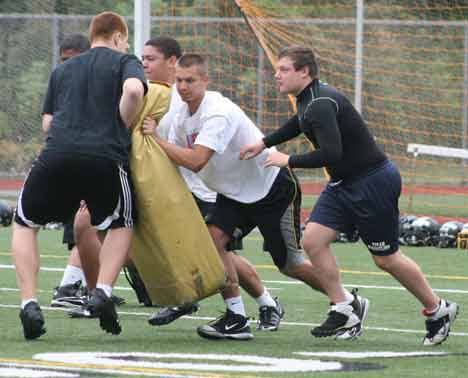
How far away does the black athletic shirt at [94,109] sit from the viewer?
8.09 m

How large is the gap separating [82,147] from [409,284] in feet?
6.44

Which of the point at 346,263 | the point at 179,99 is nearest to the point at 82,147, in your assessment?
the point at 179,99

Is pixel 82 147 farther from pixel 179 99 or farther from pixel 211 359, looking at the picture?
pixel 211 359

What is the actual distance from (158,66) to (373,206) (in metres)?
1.57

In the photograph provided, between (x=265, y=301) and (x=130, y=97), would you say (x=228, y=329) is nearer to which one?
(x=265, y=301)

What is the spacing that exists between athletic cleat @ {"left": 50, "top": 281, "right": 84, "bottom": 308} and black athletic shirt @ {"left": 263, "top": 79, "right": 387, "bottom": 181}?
2.37 metres

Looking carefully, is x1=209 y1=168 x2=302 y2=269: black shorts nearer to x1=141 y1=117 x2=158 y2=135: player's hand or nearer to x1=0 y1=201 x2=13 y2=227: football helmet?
x1=141 y1=117 x2=158 y2=135: player's hand

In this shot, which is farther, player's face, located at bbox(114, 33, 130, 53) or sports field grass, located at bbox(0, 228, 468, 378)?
player's face, located at bbox(114, 33, 130, 53)

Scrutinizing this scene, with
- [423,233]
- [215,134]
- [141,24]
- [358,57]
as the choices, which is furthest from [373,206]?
[358,57]

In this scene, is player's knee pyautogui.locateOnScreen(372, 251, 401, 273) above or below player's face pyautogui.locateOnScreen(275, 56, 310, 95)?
below

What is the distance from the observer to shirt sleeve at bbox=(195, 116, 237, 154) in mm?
8328

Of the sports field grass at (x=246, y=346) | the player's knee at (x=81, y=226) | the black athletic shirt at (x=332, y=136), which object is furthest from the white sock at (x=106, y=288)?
the player's knee at (x=81, y=226)

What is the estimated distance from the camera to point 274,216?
880cm

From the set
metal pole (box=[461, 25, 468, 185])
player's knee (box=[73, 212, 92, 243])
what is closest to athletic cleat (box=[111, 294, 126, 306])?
player's knee (box=[73, 212, 92, 243])
